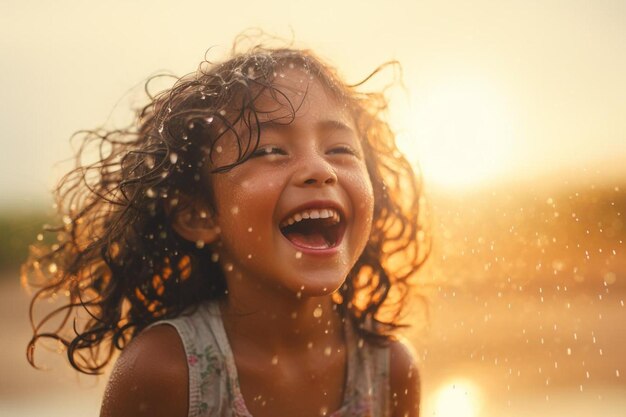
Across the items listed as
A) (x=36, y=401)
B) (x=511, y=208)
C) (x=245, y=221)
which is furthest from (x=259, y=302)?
(x=511, y=208)

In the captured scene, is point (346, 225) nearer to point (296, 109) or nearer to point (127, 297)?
point (296, 109)

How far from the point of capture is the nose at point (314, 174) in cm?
262

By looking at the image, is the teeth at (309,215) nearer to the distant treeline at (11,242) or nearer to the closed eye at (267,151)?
the closed eye at (267,151)

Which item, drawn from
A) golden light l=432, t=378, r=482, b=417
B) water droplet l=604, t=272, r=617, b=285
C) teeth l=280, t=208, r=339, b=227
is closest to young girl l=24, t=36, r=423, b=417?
teeth l=280, t=208, r=339, b=227

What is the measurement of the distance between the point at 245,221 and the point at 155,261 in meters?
0.63

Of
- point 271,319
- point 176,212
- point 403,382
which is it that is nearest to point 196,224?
point 176,212

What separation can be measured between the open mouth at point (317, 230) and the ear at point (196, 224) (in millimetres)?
315

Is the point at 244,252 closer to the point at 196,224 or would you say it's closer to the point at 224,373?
the point at 196,224

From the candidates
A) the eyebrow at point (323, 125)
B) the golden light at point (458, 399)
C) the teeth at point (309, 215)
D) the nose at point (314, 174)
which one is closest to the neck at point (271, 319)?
the teeth at point (309, 215)

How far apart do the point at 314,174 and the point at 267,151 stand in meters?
0.19

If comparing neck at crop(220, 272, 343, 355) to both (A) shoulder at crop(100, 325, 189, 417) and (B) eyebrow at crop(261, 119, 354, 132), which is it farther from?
(B) eyebrow at crop(261, 119, 354, 132)

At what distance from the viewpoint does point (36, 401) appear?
4.91 metres

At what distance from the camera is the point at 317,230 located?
2793 millimetres

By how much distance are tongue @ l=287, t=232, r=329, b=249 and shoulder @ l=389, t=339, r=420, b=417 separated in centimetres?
63
